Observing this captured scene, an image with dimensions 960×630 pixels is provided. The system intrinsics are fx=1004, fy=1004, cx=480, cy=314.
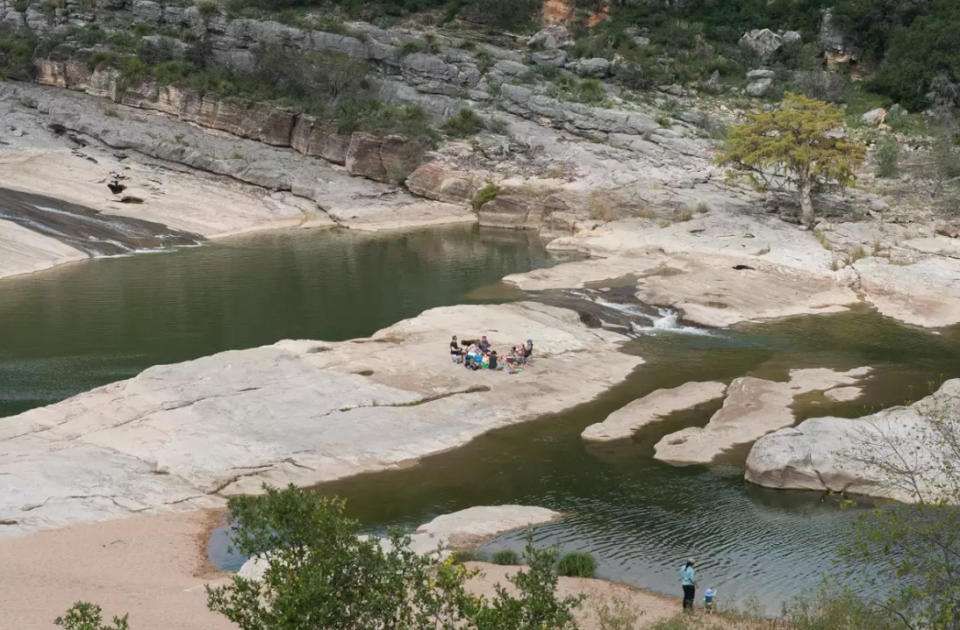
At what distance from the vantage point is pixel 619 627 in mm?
18547

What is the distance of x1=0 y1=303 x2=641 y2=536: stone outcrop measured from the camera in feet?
87.0

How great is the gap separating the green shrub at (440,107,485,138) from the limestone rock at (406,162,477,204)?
466 centimetres

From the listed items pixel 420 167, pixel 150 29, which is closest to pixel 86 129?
pixel 150 29

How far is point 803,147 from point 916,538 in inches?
1807

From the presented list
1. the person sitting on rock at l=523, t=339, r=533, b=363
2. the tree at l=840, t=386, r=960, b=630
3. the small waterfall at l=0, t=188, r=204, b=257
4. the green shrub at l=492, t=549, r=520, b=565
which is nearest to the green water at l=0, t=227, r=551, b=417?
the small waterfall at l=0, t=188, r=204, b=257

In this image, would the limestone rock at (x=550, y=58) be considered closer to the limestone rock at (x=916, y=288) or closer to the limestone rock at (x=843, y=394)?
the limestone rock at (x=916, y=288)

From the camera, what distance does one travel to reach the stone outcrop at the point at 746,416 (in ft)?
99.6

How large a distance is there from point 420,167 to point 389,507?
5396cm

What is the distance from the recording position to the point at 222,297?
166ft

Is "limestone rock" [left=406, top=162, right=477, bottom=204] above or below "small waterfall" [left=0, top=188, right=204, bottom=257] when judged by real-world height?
above

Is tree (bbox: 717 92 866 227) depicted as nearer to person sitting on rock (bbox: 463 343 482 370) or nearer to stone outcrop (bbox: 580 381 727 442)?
stone outcrop (bbox: 580 381 727 442)

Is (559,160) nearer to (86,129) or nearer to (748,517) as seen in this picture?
(86,129)

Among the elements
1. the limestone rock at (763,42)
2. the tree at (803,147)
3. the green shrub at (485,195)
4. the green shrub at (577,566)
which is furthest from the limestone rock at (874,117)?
the green shrub at (577,566)

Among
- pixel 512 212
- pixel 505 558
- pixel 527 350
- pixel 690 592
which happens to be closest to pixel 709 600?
pixel 690 592
